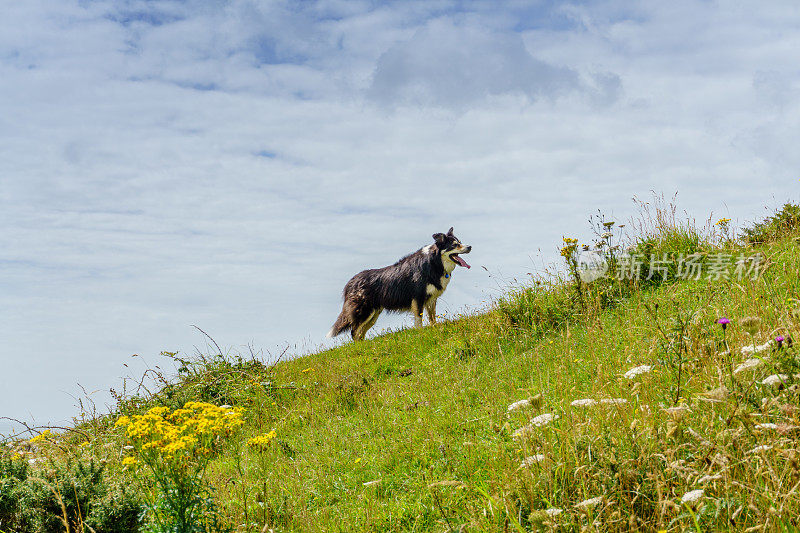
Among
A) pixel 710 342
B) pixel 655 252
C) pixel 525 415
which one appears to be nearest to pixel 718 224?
pixel 655 252

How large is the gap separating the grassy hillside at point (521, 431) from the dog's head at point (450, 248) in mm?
3371

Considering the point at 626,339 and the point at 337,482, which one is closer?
the point at 337,482

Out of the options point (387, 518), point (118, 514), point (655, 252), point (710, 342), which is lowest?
point (387, 518)

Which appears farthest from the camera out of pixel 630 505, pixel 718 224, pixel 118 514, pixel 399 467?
pixel 718 224

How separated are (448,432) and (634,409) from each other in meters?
1.75

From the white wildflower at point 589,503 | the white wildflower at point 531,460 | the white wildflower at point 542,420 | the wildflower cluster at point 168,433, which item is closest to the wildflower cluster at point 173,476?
the wildflower cluster at point 168,433

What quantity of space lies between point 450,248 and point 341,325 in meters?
3.13

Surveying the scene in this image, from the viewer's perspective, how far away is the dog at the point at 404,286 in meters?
12.5

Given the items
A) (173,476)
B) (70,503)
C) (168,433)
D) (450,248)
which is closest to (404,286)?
(450,248)

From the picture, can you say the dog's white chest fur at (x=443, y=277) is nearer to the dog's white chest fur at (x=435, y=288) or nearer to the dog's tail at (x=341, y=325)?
the dog's white chest fur at (x=435, y=288)

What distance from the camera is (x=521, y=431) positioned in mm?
3545

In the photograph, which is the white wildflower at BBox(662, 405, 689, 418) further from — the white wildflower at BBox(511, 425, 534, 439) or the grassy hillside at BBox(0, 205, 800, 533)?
the white wildflower at BBox(511, 425, 534, 439)

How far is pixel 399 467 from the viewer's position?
15.6 ft

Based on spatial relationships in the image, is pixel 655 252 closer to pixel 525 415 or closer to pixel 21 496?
pixel 525 415
